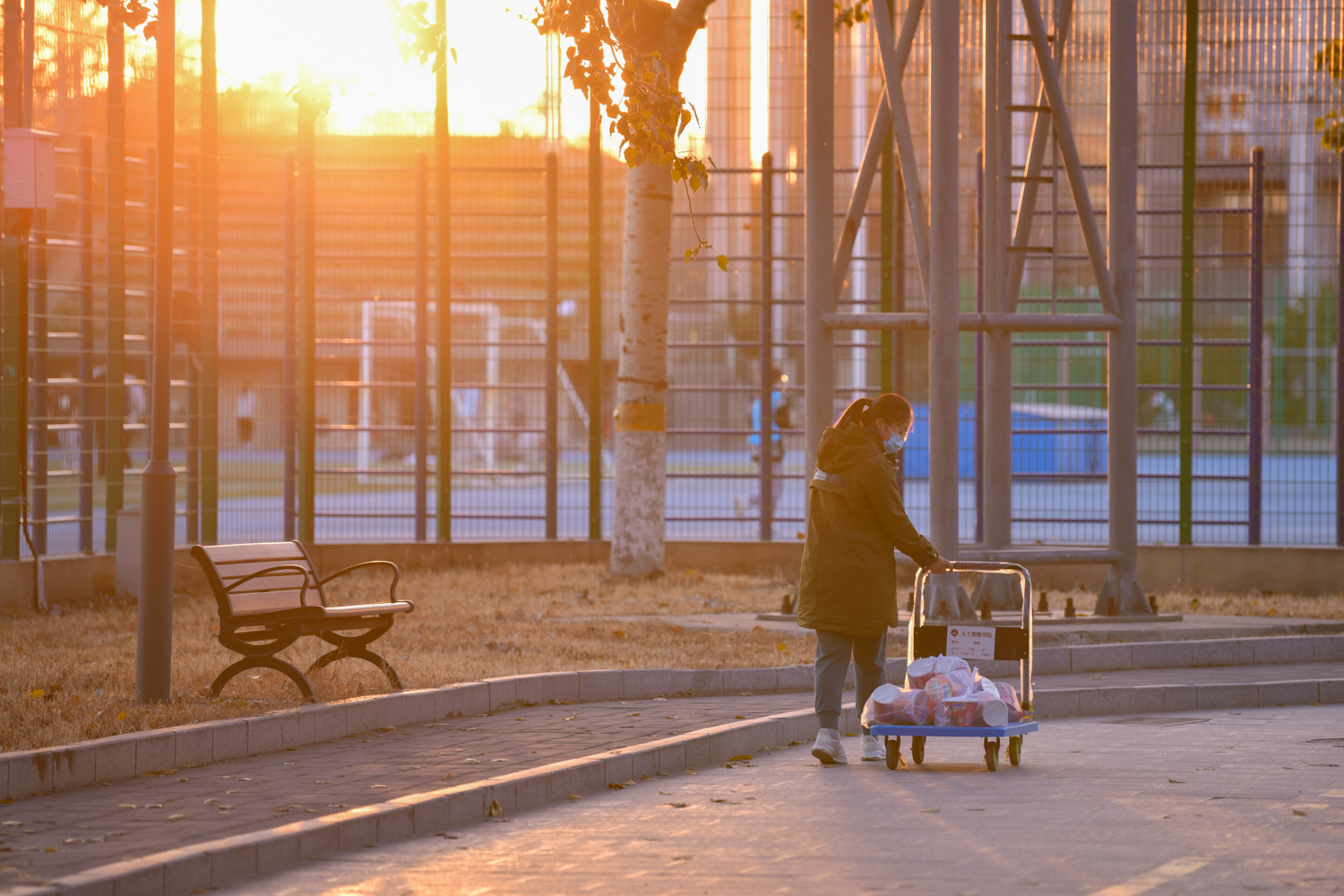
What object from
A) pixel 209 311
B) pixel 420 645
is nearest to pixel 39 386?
pixel 209 311

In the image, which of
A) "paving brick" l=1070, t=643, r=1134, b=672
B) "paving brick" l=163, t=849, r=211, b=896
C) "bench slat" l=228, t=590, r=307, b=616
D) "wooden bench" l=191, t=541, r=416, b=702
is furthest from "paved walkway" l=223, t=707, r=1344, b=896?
"paving brick" l=1070, t=643, r=1134, b=672

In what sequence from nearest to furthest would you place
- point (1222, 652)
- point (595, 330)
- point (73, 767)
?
point (73, 767), point (1222, 652), point (595, 330)

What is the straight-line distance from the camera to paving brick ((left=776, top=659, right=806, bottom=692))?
35.2 ft

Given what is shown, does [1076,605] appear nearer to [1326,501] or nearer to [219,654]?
[1326,501]

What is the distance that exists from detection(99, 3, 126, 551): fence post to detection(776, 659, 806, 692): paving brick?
276 inches

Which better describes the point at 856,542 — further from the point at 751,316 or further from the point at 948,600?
the point at 751,316

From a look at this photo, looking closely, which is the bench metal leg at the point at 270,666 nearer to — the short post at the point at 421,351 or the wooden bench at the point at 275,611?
the wooden bench at the point at 275,611

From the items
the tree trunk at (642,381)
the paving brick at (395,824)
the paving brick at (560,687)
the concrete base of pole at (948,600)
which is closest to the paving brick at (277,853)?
the paving brick at (395,824)

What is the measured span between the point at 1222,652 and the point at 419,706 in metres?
5.87

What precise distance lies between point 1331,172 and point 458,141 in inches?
345

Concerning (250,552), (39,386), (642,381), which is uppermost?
(642,381)

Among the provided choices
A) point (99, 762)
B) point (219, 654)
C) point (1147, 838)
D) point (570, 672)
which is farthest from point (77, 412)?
point (1147, 838)

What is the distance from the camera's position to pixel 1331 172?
56.4 ft

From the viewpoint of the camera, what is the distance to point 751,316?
17.9 meters
